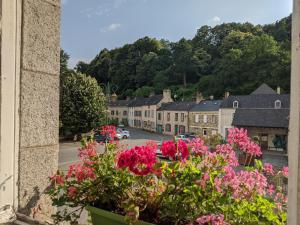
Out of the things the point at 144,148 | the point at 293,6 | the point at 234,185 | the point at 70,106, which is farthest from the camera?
the point at 70,106

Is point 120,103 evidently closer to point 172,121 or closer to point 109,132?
point 172,121

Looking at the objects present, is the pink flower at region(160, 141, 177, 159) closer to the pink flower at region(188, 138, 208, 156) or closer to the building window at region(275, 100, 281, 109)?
the pink flower at region(188, 138, 208, 156)

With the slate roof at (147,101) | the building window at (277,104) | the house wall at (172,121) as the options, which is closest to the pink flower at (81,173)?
the building window at (277,104)


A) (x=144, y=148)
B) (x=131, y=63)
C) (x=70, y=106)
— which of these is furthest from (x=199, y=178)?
(x=131, y=63)

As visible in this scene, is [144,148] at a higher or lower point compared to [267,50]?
lower

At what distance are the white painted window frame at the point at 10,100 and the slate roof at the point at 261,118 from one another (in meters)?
20.1

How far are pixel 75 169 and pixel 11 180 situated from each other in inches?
11.7

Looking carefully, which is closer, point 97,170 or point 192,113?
point 97,170

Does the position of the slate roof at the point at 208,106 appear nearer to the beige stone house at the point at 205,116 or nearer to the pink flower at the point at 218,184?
the beige stone house at the point at 205,116

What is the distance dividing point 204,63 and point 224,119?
19.5 metres

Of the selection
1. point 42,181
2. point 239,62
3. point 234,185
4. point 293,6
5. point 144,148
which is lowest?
point 42,181

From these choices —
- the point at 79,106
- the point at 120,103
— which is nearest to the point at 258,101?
the point at 79,106

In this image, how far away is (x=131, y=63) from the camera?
1955 inches

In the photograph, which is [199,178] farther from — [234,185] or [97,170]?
[97,170]
